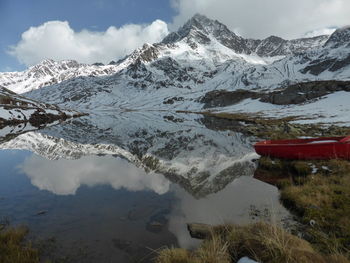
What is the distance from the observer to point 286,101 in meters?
119

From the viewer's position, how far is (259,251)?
222 inches

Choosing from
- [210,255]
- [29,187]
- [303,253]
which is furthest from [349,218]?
[29,187]

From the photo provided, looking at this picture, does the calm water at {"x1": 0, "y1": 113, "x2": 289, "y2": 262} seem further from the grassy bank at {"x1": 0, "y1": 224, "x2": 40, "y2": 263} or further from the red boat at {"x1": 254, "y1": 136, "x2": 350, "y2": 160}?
the red boat at {"x1": 254, "y1": 136, "x2": 350, "y2": 160}

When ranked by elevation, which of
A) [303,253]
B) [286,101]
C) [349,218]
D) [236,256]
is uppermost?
[286,101]

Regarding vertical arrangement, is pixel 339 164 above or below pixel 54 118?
below

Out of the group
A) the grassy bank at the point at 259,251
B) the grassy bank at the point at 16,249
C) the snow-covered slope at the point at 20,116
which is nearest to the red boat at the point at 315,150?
the grassy bank at the point at 259,251

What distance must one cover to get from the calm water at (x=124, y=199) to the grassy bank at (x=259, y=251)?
137 cm

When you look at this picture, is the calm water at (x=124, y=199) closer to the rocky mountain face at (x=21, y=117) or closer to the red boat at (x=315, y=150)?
the red boat at (x=315, y=150)

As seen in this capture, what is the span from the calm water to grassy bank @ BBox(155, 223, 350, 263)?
54.0 inches

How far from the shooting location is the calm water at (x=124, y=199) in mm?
8516

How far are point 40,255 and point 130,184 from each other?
798 centimetres

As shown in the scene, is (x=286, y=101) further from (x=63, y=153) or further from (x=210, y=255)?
(x=210, y=255)

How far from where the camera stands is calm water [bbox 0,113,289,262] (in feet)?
27.9

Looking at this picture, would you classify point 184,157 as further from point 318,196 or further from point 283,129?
point 283,129
